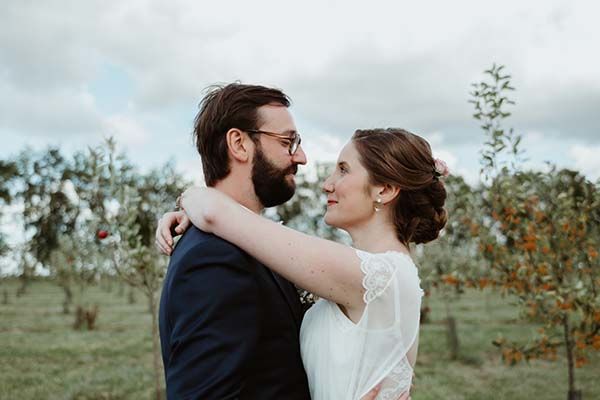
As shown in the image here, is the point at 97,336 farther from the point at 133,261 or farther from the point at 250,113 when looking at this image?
the point at 250,113

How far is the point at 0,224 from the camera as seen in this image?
33594 mm

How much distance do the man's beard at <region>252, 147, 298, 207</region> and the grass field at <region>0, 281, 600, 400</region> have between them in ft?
20.9

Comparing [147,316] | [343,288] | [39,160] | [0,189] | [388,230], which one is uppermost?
[39,160]

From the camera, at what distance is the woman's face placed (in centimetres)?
267

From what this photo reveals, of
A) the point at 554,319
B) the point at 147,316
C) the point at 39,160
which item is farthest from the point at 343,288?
the point at 39,160

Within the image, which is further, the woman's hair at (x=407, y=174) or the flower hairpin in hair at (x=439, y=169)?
the flower hairpin in hair at (x=439, y=169)

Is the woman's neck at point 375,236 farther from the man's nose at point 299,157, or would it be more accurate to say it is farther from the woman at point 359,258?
the man's nose at point 299,157

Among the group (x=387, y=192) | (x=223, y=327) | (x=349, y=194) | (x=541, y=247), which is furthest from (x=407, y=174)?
(x=541, y=247)

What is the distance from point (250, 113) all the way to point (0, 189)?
35.5 meters

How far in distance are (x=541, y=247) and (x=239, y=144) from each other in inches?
223

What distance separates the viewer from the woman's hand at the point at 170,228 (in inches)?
109

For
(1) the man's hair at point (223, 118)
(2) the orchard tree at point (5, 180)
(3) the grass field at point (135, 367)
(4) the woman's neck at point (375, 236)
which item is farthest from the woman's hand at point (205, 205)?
(2) the orchard tree at point (5, 180)

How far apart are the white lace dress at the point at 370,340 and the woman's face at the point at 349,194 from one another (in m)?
0.29

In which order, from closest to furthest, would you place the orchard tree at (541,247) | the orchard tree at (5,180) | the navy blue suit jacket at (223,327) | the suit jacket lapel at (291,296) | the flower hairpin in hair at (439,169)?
the navy blue suit jacket at (223,327), the suit jacket lapel at (291,296), the flower hairpin in hair at (439,169), the orchard tree at (541,247), the orchard tree at (5,180)
